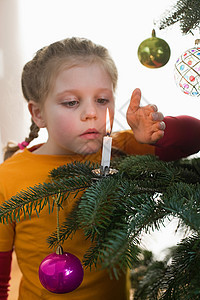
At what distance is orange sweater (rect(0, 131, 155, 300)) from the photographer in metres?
0.68

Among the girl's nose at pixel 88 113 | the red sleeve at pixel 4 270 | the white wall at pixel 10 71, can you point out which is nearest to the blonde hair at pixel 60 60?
the girl's nose at pixel 88 113

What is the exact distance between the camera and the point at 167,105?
840 millimetres

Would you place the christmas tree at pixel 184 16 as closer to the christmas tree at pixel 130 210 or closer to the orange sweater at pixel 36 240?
the christmas tree at pixel 130 210

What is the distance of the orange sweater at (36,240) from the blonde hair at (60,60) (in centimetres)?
17

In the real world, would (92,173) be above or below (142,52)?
below

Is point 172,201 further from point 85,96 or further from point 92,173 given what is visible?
point 85,96

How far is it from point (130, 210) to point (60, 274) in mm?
160

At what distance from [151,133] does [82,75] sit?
229 millimetres

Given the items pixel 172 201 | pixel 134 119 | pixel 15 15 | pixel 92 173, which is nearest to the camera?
pixel 172 201

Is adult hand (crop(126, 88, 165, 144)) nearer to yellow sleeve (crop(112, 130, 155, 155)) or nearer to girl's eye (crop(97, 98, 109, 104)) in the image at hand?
girl's eye (crop(97, 98, 109, 104))

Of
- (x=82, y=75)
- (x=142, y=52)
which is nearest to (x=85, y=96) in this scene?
(x=82, y=75)

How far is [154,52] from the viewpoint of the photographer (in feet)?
2.05

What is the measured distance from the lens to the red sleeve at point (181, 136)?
0.70 meters

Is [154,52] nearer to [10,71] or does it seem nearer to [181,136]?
[181,136]
